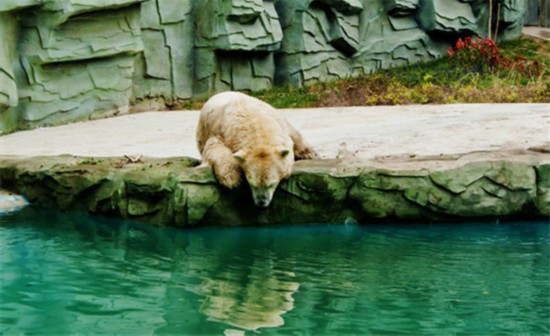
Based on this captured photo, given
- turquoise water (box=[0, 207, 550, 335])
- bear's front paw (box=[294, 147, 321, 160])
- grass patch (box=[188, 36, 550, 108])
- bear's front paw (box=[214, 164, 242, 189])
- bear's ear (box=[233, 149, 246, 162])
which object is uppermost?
grass patch (box=[188, 36, 550, 108])

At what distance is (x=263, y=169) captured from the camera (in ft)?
23.7

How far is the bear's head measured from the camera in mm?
7227

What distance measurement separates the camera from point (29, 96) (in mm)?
12867

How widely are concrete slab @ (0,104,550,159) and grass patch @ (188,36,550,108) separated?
1017mm

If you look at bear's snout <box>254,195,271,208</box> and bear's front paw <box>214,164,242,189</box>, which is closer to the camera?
bear's snout <box>254,195,271,208</box>

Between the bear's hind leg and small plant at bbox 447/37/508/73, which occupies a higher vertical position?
small plant at bbox 447/37/508/73

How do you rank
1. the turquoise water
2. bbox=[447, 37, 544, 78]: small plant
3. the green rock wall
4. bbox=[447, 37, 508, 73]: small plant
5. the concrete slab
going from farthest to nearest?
1. bbox=[447, 37, 508, 73]: small plant
2. bbox=[447, 37, 544, 78]: small plant
3. the green rock wall
4. the concrete slab
5. the turquoise water

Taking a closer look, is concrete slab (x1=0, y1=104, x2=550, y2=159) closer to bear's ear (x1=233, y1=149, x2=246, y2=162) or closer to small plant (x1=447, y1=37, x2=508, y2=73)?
bear's ear (x1=233, y1=149, x2=246, y2=162)

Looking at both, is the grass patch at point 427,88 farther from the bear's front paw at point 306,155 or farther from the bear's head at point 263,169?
the bear's head at point 263,169

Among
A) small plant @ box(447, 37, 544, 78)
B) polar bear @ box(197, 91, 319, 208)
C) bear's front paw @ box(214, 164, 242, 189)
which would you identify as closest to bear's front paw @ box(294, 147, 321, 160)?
polar bear @ box(197, 91, 319, 208)

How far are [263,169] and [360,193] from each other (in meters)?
1.04

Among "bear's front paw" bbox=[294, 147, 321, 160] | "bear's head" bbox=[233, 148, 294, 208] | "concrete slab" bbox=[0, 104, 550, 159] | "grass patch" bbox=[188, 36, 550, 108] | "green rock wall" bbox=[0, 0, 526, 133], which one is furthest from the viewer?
"grass patch" bbox=[188, 36, 550, 108]

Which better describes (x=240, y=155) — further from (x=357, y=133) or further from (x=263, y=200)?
(x=357, y=133)

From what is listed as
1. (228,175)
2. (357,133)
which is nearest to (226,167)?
(228,175)
